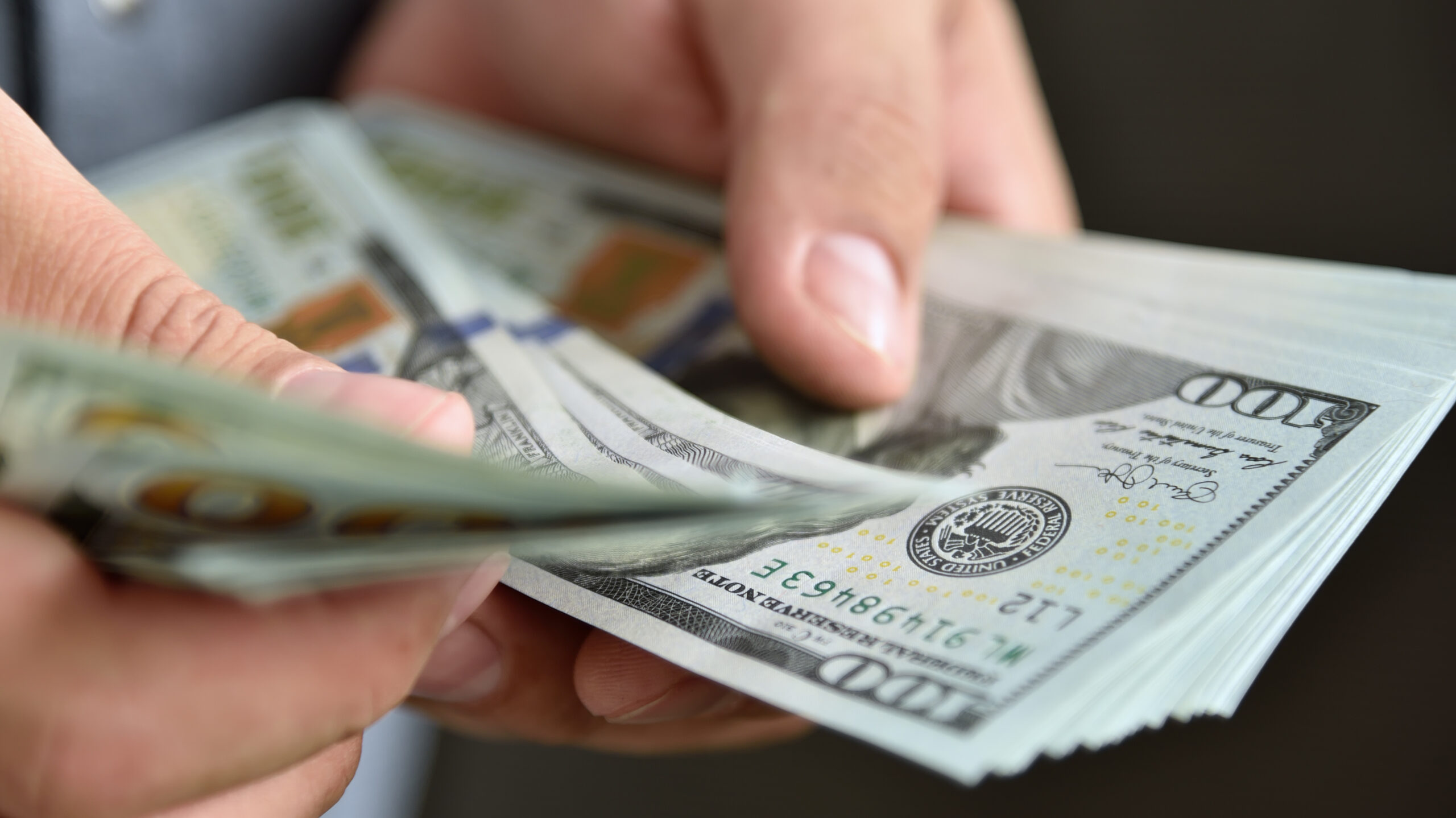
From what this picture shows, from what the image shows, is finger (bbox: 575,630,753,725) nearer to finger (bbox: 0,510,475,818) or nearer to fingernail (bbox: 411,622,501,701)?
fingernail (bbox: 411,622,501,701)

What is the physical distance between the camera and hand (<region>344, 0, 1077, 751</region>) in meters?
0.54

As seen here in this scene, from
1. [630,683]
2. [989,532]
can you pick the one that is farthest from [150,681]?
[989,532]

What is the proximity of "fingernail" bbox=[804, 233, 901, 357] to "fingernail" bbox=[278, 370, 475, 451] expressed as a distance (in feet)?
0.97

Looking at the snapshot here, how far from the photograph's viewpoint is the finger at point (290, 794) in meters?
0.40

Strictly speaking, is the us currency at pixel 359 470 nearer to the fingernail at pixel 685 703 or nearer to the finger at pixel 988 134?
the fingernail at pixel 685 703

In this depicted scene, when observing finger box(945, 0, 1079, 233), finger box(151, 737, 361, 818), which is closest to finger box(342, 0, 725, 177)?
finger box(945, 0, 1079, 233)

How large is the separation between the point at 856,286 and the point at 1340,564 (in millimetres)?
749

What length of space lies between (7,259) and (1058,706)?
43 cm

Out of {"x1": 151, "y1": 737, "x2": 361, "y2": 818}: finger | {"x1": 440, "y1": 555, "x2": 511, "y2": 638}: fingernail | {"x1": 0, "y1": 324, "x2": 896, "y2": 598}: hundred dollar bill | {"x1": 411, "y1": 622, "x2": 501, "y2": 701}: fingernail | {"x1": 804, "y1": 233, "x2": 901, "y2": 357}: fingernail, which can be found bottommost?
{"x1": 151, "y1": 737, "x2": 361, "y2": 818}: finger

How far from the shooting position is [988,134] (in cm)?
89

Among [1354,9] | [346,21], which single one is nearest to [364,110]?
[346,21]

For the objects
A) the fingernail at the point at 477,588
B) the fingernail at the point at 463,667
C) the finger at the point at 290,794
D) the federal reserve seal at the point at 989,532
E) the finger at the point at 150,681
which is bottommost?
the finger at the point at 290,794

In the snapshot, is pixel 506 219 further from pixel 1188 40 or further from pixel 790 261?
pixel 1188 40
